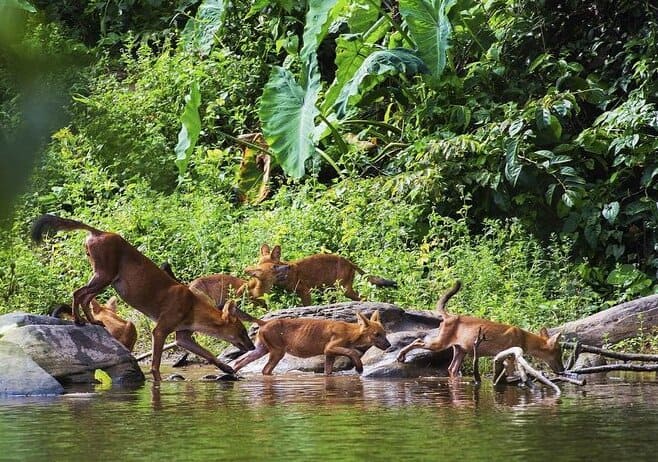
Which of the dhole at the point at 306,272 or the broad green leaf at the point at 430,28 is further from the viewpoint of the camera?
the broad green leaf at the point at 430,28

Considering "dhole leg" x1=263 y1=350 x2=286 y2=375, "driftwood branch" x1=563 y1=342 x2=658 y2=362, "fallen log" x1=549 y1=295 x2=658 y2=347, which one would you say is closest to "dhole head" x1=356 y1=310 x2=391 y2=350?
"dhole leg" x1=263 y1=350 x2=286 y2=375

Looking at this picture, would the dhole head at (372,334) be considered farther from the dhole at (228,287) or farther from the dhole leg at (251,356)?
the dhole at (228,287)

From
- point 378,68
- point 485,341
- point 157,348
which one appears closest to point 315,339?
point 157,348

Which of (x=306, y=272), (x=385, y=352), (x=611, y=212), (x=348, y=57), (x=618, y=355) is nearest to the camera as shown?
(x=618, y=355)

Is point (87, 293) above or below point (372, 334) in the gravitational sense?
above

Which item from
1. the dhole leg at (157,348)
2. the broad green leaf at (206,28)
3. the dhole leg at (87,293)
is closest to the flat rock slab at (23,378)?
the dhole leg at (87,293)

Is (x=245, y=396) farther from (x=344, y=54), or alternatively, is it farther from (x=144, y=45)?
(x=144, y=45)

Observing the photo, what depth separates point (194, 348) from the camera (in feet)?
29.7

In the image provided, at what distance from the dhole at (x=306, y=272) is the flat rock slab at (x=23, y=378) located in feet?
12.9

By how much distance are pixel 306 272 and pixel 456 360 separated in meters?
2.98

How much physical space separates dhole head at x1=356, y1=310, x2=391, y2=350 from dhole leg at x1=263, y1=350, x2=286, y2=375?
0.65m

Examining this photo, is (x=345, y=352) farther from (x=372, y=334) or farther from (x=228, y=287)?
(x=228, y=287)

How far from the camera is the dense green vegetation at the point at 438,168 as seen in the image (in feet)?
39.0

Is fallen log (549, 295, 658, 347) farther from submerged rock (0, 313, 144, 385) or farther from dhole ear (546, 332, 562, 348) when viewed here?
submerged rock (0, 313, 144, 385)
